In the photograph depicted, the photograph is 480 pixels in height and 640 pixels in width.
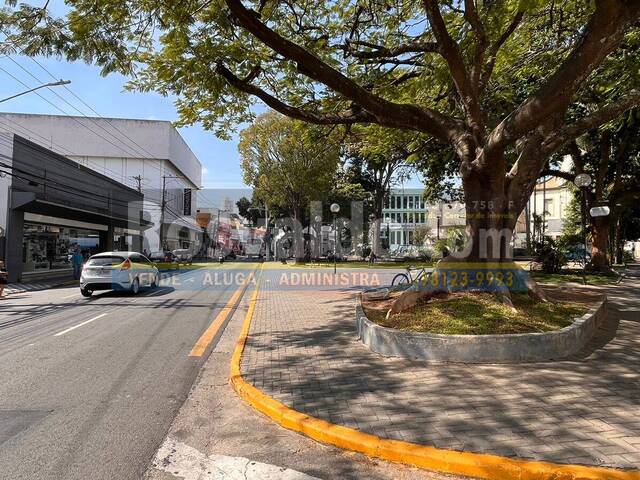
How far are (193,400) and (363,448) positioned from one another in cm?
234

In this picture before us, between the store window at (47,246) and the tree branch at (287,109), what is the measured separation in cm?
1801

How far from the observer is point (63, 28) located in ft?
27.9

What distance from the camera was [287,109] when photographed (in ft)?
32.0

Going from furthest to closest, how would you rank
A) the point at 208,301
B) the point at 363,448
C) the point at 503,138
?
the point at 208,301 < the point at 503,138 < the point at 363,448

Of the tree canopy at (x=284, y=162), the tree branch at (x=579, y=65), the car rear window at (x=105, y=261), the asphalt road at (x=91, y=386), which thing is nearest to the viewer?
the asphalt road at (x=91, y=386)

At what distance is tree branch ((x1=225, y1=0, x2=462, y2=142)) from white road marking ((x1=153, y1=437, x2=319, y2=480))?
644cm

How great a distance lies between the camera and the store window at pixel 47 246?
2352 cm

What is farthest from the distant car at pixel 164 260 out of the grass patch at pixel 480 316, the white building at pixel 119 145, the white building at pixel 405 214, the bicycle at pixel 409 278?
the white building at pixel 405 214

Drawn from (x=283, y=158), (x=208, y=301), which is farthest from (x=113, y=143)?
(x=208, y=301)

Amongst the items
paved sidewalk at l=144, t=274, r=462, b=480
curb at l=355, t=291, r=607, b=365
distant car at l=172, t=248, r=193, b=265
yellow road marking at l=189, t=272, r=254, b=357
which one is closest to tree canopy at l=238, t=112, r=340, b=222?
distant car at l=172, t=248, r=193, b=265

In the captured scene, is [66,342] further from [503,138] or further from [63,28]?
[503,138]

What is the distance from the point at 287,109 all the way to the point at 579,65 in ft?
17.5

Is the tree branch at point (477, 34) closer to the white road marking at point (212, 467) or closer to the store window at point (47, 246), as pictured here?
the white road marking at point (212, 467)

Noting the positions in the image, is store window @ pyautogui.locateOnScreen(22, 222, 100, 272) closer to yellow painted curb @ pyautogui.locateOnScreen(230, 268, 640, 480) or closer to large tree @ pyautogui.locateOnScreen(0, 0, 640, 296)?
large tree @ pyautogui.locateOnScreen(0, 0, 640, 296)
